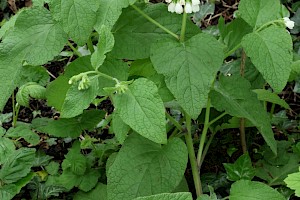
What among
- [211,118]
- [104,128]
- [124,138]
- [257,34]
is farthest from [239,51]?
[124,138]

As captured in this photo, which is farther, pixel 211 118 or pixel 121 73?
pixel 211 118

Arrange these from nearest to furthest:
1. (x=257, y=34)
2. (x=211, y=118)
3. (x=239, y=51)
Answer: (x=257, y=34), (x=211, y=118), (x=239, y=51)

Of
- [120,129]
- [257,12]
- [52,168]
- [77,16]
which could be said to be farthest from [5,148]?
[257,12]

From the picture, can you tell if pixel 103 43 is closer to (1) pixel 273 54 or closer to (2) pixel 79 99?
(2) pixel 79 99

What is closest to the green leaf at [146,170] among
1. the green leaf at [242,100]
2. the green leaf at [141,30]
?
the green leaf at [242,100]

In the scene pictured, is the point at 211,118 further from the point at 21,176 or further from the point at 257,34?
the point at 21,176

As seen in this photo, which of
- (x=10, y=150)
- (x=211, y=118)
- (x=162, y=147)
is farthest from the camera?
(x=211, y=118)

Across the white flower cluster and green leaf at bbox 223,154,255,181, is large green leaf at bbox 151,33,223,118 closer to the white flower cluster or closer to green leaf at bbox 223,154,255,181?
the white flower cluster

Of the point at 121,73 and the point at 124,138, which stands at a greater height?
the point at 121,73
